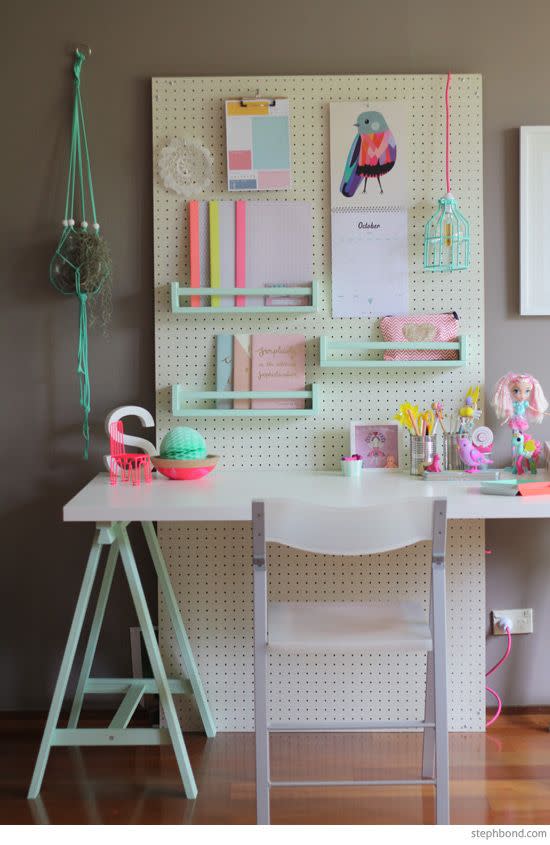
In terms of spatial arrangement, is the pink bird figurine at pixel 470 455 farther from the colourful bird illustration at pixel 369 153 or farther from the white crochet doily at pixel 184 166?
the white crochet doily at pixel 184 166

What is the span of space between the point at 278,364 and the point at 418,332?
0.45m

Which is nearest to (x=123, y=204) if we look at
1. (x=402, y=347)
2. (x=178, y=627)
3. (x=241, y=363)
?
(x=241, y=363)

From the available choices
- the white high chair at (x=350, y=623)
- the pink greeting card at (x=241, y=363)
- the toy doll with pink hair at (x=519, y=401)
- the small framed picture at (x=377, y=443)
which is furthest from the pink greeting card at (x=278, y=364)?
the white high chair at (x=350, y=623)

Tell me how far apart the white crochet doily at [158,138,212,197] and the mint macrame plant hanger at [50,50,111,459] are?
0.25m

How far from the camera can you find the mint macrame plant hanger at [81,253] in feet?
9.07

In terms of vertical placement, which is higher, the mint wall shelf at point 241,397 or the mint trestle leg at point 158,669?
the mint wall shelf at point 241,397

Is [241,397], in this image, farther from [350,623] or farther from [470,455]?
[350,623]

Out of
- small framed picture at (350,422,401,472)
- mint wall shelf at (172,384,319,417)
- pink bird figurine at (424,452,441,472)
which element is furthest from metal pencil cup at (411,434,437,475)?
mint wall shelf at (172,384,319,417)

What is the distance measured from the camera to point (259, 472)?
282 cm

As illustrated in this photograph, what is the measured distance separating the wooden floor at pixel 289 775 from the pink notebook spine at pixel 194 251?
139cm

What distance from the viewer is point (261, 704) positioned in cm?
204

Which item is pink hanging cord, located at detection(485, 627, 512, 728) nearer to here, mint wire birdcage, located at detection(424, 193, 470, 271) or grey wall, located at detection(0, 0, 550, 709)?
grey wall, located at detection(0, 0, 550, 709)

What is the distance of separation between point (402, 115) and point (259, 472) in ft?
3.97

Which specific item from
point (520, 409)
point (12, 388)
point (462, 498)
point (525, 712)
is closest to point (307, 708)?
point (525, 712)
